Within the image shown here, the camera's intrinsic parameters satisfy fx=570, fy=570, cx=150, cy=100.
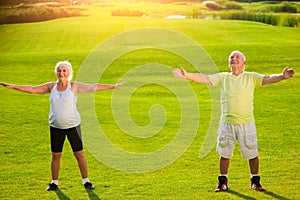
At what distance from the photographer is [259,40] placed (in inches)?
1128

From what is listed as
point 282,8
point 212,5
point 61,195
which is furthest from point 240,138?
point 212,5

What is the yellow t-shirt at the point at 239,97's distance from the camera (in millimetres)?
7254

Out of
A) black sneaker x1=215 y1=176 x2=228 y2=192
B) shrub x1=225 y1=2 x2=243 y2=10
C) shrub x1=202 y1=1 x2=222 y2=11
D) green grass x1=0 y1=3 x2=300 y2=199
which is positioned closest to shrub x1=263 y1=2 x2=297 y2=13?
shrub x1=225 y1=2 x2=243 y2=10

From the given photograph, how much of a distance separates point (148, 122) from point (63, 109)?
5.73 metres

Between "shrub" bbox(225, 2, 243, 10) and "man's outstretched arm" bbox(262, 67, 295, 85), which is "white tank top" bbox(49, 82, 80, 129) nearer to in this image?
"man's outstretched arm" bbox(262, 67, 295, 85)

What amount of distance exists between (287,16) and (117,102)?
22142 mm

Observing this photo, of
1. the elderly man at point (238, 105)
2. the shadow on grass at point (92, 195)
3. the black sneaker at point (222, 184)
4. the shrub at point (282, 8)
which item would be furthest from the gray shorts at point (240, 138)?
the shrub at point (282, 8)

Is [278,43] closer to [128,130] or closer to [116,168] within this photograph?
[128,130]

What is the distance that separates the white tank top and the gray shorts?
1.95 metres

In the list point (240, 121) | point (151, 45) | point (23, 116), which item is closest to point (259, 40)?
point (151, 45)

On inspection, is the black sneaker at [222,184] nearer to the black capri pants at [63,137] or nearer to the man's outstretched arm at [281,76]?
the man's outstretched arm at [281,76]

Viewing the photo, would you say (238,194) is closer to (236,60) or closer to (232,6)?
(236,60)

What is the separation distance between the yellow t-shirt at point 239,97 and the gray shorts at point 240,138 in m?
0.07

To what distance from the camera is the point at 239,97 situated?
7.26 meters
